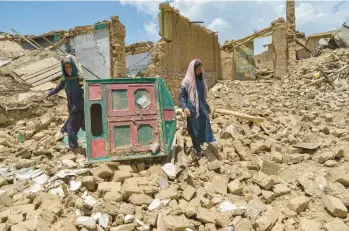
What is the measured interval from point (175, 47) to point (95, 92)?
5.96 meters

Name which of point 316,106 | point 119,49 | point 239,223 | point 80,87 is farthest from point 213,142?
point 119,49

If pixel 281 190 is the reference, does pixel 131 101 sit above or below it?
above

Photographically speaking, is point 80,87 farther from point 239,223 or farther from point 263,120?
point 263,120

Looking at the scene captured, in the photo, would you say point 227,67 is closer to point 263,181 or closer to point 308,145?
point 308,145

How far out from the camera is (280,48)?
13.3 meters

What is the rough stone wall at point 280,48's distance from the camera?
13.2 metres

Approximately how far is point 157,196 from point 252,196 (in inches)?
41.6

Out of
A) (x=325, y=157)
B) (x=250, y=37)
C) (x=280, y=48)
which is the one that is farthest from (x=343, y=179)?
(x=250, y=37)

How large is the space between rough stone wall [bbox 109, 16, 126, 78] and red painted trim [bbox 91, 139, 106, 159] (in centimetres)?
698

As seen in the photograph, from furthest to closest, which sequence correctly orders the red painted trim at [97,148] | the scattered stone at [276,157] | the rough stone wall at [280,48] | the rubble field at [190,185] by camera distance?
the rough stone wall at [280,48], the scattered stone at [276,157], the red painted trim at [97,148], the rubble field at [190,185]

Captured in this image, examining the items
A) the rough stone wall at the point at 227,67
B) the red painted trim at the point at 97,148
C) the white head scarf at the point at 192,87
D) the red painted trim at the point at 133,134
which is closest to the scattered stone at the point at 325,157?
the white head scarf at the point at 192,87

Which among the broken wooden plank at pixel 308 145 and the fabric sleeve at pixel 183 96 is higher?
the fabric sleeve at pixel 183 96

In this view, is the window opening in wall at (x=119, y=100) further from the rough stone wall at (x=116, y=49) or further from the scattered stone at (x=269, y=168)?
the rough stone wall at (x=116, y=49)

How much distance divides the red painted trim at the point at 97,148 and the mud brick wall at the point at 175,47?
5064 mm
